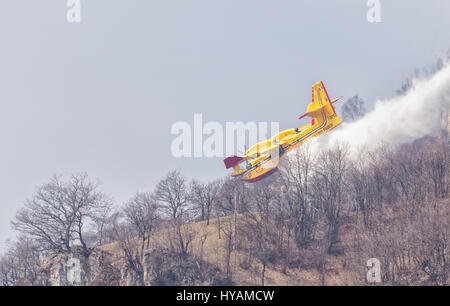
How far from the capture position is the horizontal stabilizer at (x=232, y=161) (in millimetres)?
52312

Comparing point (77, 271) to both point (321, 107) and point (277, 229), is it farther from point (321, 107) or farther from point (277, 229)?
point (321, 107)

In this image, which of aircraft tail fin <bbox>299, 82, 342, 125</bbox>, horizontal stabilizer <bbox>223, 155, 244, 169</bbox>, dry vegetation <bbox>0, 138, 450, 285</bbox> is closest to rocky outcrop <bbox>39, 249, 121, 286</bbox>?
dry vegetation <bbox>0, 138, 450, 285</bbox>

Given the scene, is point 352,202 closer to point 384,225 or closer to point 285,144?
point 384,225

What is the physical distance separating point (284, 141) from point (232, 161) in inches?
233

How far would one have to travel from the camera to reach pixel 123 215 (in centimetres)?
5575

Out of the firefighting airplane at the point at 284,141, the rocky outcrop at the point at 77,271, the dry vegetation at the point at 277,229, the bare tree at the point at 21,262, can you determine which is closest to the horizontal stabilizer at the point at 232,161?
the firefighting airplane at the point at 284,141

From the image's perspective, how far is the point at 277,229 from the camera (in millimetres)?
54719

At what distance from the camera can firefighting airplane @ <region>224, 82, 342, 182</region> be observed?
2058 inches

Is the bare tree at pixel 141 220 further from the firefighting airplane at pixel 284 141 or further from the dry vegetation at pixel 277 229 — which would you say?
the firefighting airplane at pixel 284 141

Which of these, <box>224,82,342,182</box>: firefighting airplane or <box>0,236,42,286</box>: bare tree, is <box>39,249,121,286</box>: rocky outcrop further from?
<box>224,82,342,182</box>: firefighting airplane

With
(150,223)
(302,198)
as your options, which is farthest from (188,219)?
(302,198)

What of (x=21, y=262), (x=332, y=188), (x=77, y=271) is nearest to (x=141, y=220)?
(x=77, y=271)
